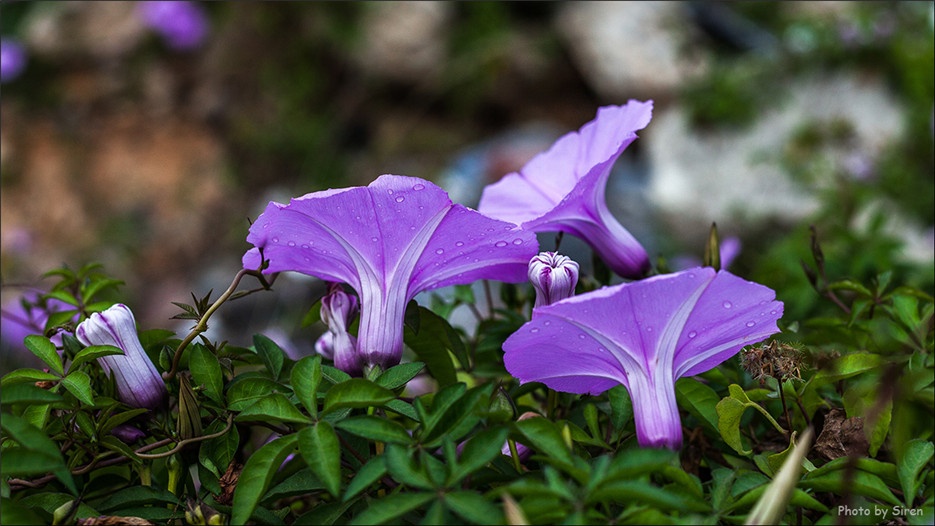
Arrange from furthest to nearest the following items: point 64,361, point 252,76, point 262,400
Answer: point 252,76 < point 64,361 < point 262,400

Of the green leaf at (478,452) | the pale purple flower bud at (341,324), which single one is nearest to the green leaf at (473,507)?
the green leaf at (478,452)

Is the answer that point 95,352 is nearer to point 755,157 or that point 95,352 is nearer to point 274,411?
point 274,411

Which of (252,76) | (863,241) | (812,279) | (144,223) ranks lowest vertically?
(144,223)

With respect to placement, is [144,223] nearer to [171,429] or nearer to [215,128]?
[215,128]

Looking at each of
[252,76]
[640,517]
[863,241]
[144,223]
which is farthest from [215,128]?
[640,517]

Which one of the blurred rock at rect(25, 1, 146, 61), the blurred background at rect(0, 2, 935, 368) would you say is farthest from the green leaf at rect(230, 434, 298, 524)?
the blurred rock at rect(25, 1, 146, 61)

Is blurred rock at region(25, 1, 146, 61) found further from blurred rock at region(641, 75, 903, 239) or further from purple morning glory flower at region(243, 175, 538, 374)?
purple morning glory flower at region(243, 175, 538, 374)

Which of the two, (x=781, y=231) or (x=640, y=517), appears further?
(x=781, y=231)

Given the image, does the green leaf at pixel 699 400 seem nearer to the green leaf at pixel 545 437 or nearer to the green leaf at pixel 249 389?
the green leaf at pixel 545 437
